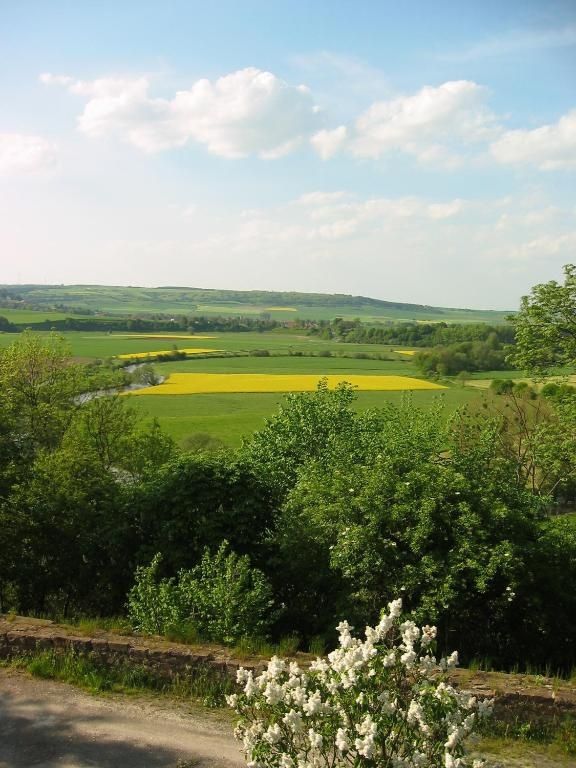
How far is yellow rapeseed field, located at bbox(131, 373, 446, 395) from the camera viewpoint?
62.6 metres

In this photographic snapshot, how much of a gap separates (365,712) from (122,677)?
16.5ft

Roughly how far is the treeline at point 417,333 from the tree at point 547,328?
66048 mm

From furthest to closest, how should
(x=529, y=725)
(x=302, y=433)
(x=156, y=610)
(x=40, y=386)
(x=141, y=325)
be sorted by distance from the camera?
(x=141, y=325) → (x=40, y=386) → (x=302, y=433) → (x=156, y=610) → (x=529, y=725)

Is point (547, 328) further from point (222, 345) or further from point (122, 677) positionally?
point (222, 345)

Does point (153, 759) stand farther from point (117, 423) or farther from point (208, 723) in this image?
point (117, 423)

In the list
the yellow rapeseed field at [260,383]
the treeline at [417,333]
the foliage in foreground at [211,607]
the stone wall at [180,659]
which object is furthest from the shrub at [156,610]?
the treeline at [417,333]

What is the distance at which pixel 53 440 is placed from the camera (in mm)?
23438

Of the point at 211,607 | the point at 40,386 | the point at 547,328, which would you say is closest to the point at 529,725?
the point at 211,607

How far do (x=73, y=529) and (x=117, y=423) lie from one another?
10870 millimetres

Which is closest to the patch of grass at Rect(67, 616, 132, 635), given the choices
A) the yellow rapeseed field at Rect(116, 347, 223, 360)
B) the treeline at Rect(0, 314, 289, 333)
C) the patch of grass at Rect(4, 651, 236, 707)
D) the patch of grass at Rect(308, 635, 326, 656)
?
the patch of grass at Rect(4, 651, 236, 707)

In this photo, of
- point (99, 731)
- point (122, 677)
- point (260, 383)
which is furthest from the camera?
point (260, 383)

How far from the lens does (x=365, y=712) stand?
15.3 ft

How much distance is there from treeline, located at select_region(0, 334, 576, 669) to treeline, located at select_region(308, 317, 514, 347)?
73213 millimetres

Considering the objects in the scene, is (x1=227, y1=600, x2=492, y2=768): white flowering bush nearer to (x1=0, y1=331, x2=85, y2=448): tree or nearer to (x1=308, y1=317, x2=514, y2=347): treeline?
(x1=0, y1=331, x2=85, y2=448): tree
